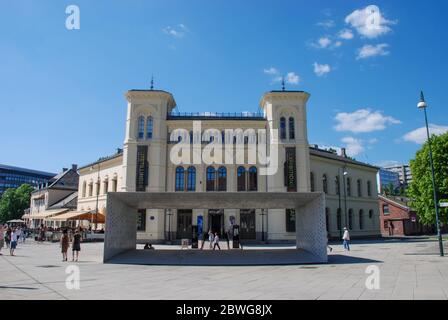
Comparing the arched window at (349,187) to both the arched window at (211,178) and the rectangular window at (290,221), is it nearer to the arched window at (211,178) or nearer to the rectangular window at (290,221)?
the rectangular window at (290,221)

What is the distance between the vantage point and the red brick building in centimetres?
6069

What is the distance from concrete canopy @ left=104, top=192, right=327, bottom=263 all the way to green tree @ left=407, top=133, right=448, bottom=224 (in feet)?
56.4

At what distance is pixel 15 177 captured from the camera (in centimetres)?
15688

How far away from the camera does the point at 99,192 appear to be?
48.2 meters

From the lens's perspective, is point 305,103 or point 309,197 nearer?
point 309,197

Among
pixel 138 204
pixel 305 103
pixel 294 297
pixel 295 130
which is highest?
pixel 305 103

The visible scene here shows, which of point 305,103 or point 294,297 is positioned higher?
point 305,103

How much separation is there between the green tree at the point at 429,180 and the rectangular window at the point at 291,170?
11891 mm

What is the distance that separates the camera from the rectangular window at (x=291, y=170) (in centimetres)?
3728

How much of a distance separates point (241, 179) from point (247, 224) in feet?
15.8
